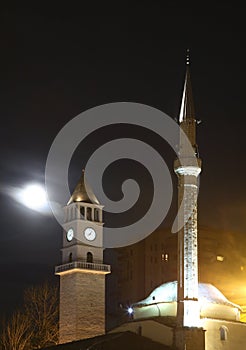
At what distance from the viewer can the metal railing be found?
192 ft

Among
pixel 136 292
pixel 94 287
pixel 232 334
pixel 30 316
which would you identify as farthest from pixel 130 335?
pixel 136 292

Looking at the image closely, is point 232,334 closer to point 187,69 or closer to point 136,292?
point 187,69

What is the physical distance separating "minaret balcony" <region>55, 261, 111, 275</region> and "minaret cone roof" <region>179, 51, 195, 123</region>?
1738 cm

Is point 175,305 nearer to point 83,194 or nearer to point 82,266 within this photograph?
point 82,266

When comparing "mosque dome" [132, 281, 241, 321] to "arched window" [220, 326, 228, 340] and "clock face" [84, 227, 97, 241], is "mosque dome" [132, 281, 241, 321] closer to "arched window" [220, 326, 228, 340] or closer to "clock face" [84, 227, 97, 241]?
"arched window" [220, 326, 228, 340]

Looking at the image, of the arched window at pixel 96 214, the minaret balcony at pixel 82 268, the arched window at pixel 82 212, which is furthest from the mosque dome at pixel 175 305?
the arched window at pixel 96 214

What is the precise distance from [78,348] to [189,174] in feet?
42.6

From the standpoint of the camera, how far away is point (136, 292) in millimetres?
87188

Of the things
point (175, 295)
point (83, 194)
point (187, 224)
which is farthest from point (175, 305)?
point (83, 194)

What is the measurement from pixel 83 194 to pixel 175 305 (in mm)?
18404

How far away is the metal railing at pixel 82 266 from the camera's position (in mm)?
58478

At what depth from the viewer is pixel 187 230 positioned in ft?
148

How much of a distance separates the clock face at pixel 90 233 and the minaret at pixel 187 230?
676 inches

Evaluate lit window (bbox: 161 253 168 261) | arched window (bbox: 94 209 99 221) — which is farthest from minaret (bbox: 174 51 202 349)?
lit window (bbox: 161 253 168 261)
